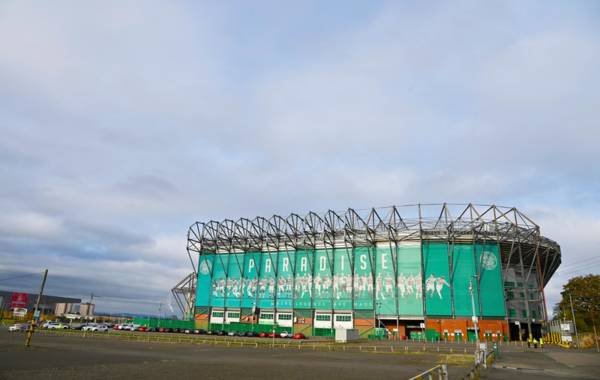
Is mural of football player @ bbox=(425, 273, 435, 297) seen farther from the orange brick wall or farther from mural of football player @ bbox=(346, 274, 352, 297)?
mural of football player @ bbox=(346, 274, 352, 297)

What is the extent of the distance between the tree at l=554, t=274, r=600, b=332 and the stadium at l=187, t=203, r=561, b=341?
6459 mm

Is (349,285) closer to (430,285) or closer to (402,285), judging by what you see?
(402,285)

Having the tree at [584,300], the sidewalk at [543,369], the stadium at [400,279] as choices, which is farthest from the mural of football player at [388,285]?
the sidewalk at [543,369]

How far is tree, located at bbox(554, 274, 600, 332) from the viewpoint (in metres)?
89.4

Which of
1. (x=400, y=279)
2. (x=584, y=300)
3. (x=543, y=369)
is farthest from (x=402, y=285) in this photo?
(x=543, y=369)

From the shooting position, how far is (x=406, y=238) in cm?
8869

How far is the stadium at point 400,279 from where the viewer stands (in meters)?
81.7

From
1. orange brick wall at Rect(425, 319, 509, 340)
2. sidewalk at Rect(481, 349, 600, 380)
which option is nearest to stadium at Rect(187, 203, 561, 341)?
orange brick wall at Rect(425, 319, 509, 340)

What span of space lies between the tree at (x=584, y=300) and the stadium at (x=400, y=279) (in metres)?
6.46

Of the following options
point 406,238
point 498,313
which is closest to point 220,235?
point 406,238

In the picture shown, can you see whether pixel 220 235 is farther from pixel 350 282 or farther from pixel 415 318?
pixel 415 318

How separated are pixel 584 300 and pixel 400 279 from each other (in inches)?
1730

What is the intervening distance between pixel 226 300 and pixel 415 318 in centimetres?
4949

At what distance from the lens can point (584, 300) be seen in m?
92.2
